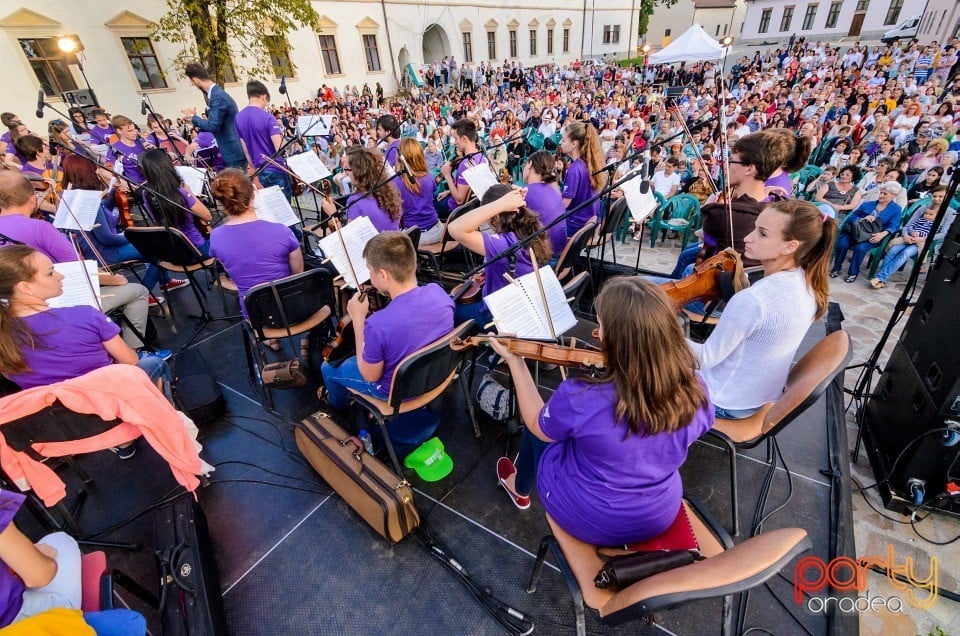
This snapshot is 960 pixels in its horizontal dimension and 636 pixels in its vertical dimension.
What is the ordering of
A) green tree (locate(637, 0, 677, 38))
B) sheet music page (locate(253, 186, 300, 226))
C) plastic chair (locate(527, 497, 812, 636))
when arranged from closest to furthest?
plastic chair (locate(527, 497, 812, 636))
sheet music page (locate(253, 186, 300, 226))
green tree (locate(637, 0, 677, 38))

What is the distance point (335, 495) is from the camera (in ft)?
7.52

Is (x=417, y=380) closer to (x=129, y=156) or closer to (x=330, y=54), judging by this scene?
(x=129, y=156)

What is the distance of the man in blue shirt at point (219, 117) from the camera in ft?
15.5

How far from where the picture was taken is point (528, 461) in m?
2.00

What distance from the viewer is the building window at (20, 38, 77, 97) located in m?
11.1

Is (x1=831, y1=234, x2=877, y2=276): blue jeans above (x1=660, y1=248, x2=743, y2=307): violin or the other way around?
the other way around

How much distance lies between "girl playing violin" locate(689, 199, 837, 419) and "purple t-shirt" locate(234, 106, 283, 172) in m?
4.83

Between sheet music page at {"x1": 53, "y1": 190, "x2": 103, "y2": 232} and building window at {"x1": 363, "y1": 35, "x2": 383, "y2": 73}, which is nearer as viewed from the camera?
sheet music page at {"x1": 53, "y1": 190, "x2": 103, "y2": 232}

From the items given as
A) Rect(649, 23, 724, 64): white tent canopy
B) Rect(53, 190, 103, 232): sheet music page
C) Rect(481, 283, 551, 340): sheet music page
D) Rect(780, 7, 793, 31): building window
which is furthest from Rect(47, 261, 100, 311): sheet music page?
Rect(780, 7, 793, 31): building window

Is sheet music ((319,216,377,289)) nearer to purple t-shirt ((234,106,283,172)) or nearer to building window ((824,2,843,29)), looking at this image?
purple t-shirt ((234,106,283,172))

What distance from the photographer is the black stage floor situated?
5.81 feet

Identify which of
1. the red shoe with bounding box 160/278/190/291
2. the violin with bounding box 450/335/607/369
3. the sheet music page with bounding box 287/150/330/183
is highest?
the sheet music page with bounding box 287/150/330/183

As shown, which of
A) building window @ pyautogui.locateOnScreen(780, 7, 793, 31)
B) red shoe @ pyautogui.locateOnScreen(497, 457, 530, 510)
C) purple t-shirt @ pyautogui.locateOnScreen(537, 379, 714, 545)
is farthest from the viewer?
building window @ pyautogui.locateOnScreen(780, 7, 793, 31)

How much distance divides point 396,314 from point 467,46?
26.3 meters
